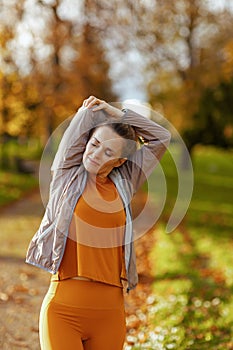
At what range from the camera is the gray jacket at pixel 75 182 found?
3.07 metres

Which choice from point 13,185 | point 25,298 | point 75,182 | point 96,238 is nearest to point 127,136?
point 75,182

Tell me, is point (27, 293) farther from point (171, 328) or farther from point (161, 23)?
point (161, 23)

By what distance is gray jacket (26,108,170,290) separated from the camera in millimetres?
3068

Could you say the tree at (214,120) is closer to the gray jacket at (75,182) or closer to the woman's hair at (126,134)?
the gray jacket at (75,182)

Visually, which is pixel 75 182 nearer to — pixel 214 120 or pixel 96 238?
pixel 96 238

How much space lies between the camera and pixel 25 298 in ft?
23.1

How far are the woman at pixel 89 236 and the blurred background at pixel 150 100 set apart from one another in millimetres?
1707

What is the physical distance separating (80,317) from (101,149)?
0.90 metres

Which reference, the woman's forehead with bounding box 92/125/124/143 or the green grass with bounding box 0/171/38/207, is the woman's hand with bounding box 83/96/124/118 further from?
the green grass with bounding box 0/171/38/207

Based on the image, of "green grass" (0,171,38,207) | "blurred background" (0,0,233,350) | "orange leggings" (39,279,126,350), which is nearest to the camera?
"orange leggings" (39,279,126,350)

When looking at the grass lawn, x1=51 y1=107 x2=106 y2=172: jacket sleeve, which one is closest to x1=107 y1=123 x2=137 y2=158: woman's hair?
x1=51 y1=107 x2=106 y2=172: jacket sleeve

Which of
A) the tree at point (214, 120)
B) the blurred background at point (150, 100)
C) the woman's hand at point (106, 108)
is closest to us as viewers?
the woman's hand at point (106, 108)

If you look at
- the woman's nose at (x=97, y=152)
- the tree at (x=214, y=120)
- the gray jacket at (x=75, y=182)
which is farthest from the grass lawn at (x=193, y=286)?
the tree at (x=214, y=120)

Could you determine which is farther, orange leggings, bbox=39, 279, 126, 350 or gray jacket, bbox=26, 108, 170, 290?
gray jacket, bbox=26, 108, 170, 290
